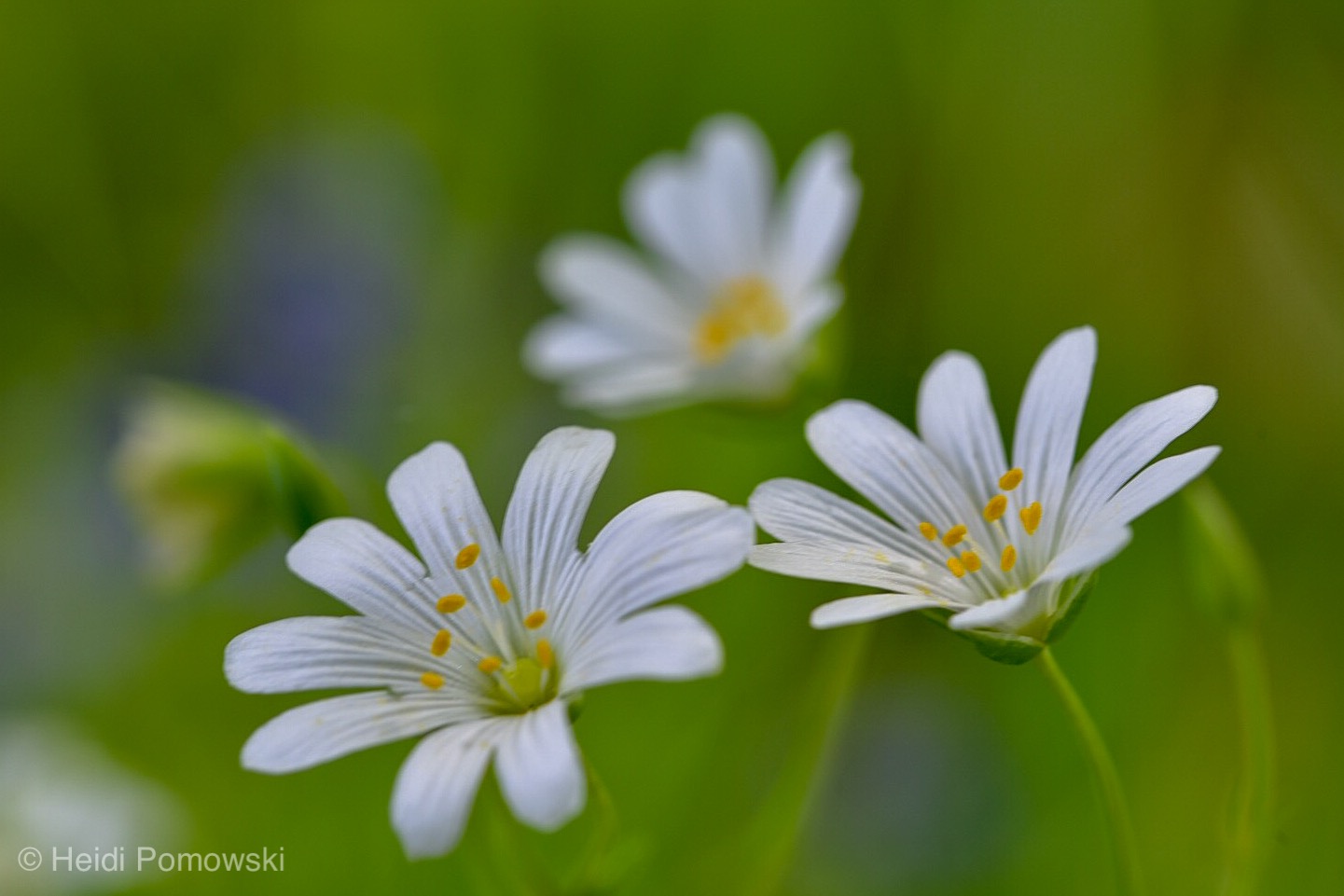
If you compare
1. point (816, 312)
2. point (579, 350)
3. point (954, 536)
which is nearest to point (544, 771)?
point (954, 536)

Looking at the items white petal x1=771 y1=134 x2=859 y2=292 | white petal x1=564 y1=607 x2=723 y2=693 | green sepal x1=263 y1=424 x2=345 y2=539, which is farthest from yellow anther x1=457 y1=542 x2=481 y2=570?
white petal x1=771 y1=134 x2=859 y2=292

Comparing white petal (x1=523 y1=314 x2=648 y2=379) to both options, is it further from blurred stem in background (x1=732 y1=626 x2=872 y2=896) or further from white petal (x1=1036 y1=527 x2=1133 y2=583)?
white petal (x1=1036 y1=527 x2=1133 y2=583)

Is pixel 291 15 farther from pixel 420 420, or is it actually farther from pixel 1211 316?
pixel 1211 316

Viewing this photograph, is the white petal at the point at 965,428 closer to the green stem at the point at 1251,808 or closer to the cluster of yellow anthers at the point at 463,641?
the green stem at the point at 1251,808

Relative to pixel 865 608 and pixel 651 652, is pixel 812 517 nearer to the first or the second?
pixel 865 608

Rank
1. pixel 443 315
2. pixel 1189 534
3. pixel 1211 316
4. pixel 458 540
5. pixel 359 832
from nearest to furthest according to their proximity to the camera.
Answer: pixel 458 540 → pixel 1189 534 → pixel 359 832 → pixel 1211 316 → pixel 443 315

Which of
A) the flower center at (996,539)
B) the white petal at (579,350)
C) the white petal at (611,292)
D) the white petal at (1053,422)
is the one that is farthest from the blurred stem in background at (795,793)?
the white petal at (611,292)

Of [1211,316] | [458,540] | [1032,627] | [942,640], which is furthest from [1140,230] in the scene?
[458,540]
